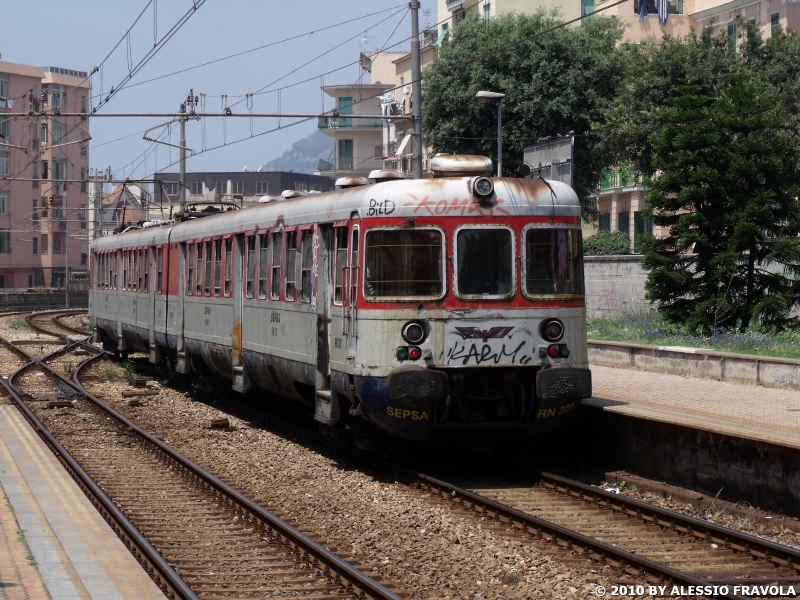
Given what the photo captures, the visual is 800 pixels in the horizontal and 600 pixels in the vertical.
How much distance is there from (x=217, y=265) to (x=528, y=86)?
98.2 feet

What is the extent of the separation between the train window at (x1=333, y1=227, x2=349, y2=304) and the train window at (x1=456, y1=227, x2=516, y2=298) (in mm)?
1306

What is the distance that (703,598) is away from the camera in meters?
7.86

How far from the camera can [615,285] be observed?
3334cm

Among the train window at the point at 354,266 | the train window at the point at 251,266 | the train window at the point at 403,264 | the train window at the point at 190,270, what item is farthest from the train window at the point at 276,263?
the train window at the point at 190,270

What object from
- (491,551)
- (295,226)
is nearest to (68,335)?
(295,226)

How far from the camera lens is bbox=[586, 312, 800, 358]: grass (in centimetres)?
2042

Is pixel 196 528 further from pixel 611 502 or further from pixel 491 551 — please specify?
pixel 611 502

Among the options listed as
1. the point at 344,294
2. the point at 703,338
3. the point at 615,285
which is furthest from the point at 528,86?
the point at 344,294

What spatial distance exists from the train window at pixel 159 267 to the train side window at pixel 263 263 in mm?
6888

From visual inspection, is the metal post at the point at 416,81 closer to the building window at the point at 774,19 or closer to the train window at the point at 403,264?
the train window at the point at 403,264

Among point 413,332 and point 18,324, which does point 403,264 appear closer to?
point 413,332

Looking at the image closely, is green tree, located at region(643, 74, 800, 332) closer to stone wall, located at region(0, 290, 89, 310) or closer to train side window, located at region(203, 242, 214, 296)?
train side window, located at region(203, 242, 214, 296)

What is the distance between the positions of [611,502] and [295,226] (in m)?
5.48

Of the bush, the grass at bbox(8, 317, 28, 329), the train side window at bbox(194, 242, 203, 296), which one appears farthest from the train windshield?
the grass at bbox(8, 317, 28, 329)
